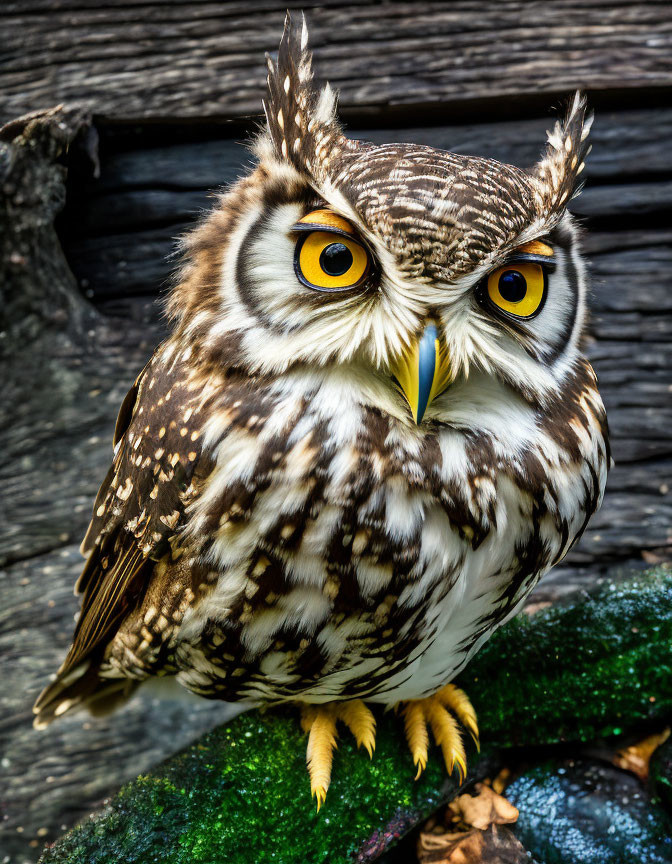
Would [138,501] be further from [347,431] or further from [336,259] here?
[336,259]

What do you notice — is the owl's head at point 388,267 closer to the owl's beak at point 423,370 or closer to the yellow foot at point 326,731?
the owl's beak at point 423,370

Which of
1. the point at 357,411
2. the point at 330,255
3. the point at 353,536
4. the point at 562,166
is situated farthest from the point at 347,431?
the point at 562,166

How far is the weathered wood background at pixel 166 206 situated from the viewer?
221cm

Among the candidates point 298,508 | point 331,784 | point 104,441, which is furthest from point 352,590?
point 104,441

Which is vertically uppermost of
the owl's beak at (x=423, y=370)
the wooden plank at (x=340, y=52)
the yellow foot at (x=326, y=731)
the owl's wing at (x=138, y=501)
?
the wooden plank at (x=340, y=52)

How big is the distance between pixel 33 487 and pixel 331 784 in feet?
4.52

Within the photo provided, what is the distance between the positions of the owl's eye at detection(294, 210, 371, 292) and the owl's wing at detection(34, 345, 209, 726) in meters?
0.29

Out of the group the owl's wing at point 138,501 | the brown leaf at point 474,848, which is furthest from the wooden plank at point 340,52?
the brown leaf at point 474,848

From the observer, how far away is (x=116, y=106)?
7.28 feet

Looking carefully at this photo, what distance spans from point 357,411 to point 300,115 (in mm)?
468

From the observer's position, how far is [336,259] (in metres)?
1.02

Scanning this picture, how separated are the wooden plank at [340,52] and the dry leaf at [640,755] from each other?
6.06 feet

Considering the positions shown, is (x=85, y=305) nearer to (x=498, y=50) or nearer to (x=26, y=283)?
(x=26, y=283)

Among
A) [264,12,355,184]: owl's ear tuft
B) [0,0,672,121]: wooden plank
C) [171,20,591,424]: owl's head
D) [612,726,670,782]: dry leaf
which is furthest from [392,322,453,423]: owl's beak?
[0,0,672,121]: wooden plank
